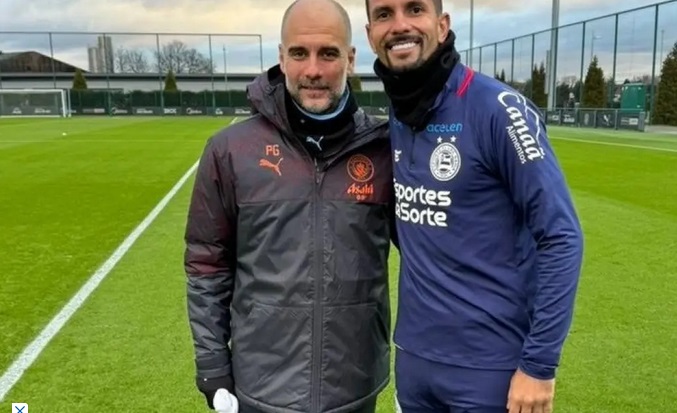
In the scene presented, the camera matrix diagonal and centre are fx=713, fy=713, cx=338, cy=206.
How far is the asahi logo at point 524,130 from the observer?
1.94m

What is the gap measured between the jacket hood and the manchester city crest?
0.35 metres

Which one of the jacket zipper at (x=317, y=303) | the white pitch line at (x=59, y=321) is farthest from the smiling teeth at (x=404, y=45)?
the white pitch line at (x=59, y=321)

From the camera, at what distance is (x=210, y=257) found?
7.77 feet

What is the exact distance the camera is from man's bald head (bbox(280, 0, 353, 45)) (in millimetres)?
2260

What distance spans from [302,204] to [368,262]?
0.97 ft

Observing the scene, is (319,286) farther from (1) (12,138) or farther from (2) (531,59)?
(2) (531,59)

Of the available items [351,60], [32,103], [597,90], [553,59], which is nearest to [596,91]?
[597,90]

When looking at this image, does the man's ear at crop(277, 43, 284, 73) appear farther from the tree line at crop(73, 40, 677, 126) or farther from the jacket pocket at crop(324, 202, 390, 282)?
the tree line at crop(73, 40, 677, 126)

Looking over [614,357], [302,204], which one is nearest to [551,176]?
[302,204]

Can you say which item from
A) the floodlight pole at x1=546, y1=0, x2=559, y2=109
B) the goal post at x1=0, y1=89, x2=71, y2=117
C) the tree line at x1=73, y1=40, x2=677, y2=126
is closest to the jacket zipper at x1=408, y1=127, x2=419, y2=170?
the tree line at x1=73, y1=40, x2=677, y2=126

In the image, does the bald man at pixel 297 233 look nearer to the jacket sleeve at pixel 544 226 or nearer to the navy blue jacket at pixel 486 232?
the navy blue jacket at pixel 486 232

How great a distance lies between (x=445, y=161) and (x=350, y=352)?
73 centimetres

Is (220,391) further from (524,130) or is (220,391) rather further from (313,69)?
(524,130)

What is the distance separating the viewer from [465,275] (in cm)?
211
